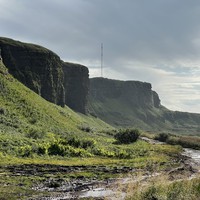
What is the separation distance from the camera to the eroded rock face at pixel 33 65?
136 meters

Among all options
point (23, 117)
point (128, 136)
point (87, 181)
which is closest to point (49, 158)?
point (87, 181)

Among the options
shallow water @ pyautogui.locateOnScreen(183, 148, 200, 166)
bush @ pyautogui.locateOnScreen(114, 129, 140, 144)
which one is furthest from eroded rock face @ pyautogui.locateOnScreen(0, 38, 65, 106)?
shallow water @ pyautogui.locateOnScreen(183, 148, 200, 166)

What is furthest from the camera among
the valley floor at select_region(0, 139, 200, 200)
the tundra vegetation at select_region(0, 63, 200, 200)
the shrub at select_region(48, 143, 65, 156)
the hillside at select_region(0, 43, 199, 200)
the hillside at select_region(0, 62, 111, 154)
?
the hillside at select_region(0, 62, 111, 154)

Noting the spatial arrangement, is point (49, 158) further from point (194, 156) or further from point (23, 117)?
point (194, 156)

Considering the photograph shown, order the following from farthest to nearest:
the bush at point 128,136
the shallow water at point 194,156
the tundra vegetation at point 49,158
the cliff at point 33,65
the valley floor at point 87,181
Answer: the cliff at point 33,65 < the bush at point 128,136 < the shallow water at point 194,156 < the tundra vegetation at point 49,158 < the valley floor at point 87,181

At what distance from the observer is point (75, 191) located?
93.9 feet

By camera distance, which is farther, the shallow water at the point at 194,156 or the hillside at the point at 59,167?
the shallow water at the point at 194,156

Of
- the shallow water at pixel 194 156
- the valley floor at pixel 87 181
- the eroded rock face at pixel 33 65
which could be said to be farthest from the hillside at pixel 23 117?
the eroded rock face at pixel 33 65

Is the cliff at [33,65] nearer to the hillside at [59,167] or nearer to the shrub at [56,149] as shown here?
the hillside at [59,167]

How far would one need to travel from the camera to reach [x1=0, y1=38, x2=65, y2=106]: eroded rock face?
136 metres

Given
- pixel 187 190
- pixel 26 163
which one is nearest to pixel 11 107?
pixel 26 163

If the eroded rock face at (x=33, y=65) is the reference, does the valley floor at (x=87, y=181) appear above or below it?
below

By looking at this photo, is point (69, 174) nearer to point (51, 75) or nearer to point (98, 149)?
point (98, 149)

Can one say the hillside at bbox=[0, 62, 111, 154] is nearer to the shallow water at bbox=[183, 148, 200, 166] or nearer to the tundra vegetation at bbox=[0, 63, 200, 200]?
the tundra vegetation at bbox=[0, 63, 200, 200]
